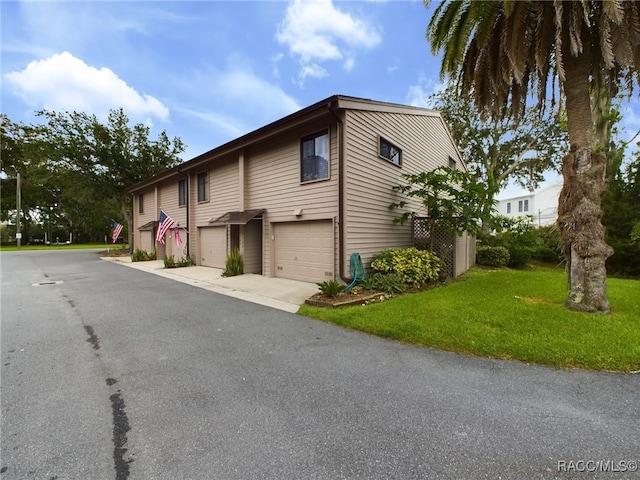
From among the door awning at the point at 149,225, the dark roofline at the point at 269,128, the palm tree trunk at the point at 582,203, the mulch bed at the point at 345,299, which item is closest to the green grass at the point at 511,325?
the mulch bed at the point at 345,299

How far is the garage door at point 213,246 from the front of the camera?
1266cm

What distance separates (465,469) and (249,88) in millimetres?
14655

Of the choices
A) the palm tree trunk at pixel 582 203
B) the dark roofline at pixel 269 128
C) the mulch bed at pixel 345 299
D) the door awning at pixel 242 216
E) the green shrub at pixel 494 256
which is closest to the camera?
the palm tree trunk at pixel 582 203

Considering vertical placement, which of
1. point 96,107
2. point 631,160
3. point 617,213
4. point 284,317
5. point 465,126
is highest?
point 96,107

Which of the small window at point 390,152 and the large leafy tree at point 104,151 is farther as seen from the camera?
the large leafy tree at point 104,151

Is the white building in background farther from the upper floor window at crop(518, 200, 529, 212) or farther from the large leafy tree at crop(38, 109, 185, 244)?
the large leafy tree at crop(38, 109, 185, 244)

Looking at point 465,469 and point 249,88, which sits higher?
point 249,88

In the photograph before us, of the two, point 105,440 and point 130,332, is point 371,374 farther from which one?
point 130,332

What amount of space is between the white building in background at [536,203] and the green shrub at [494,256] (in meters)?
20.3

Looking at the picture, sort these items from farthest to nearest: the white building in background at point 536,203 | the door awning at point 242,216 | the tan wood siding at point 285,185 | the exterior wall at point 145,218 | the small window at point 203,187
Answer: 1. the white building in background at point 536,203
2. the exterior wall at point 145,218
3. the small window at point 203,187
4. the door awning at point 242,216
5. the tan wood siding at point 285,185

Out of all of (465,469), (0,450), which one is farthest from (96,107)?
(465,469)

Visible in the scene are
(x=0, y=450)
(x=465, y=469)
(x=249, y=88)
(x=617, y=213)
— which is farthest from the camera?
(x=249, y=88)

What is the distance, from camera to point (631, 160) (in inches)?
493

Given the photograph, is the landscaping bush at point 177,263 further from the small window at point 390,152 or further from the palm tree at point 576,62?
the palm tree at point 576,62
